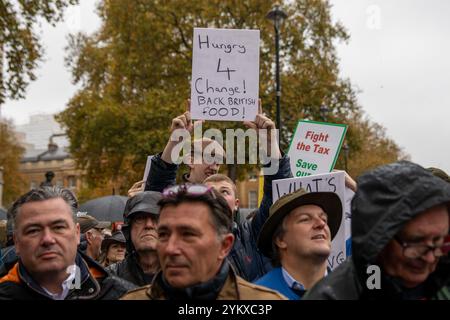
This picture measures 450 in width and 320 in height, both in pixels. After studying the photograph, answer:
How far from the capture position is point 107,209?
429 inches

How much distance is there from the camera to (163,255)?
2803 mm

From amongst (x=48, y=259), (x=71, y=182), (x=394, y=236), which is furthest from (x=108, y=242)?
(x=71, y=182)

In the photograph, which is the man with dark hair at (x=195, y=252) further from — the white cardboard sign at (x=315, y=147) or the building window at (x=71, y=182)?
the building window at (x=71, y=182)

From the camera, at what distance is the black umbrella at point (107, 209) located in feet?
35.3

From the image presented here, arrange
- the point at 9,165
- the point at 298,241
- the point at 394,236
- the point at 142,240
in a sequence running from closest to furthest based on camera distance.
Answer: the point at 394,236
the point at 298,241
the point at 142,240
the point at 9,165

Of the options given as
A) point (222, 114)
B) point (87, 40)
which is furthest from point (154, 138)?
point (222, 114)

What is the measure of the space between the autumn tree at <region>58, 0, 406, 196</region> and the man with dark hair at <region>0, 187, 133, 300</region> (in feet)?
64.1

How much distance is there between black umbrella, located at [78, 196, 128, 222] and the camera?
1075 cm

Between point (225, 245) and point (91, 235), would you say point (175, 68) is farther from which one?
point (225, 245)

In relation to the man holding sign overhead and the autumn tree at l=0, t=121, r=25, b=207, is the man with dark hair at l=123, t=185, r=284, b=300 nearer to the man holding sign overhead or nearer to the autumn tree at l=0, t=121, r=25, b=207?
the man holding sign overhead

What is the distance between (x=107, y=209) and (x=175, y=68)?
14.5 m

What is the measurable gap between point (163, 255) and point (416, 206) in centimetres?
107

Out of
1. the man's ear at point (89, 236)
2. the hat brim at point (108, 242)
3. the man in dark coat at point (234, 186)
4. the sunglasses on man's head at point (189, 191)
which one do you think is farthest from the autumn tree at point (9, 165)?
the sunglasses on man's head at point (189, 191)
